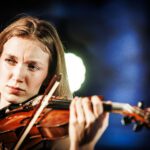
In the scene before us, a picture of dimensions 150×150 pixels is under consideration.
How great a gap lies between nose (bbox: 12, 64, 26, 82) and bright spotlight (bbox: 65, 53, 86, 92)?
0.60 metres

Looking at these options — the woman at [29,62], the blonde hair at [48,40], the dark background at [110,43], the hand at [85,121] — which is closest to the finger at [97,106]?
the hand at [85,121]

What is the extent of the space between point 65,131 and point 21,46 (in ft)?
1.75

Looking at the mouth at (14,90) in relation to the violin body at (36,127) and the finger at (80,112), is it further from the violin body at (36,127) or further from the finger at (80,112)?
the finger at (80,112)

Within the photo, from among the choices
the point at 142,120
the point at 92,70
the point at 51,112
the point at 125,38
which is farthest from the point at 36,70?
the point at 125,38

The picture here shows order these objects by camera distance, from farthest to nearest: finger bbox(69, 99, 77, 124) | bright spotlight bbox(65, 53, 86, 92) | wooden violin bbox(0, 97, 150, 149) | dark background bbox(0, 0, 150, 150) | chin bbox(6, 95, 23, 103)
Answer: dark background bbox(0, 0, 150, 150), bright spotlight bbox(65, 53, 86, 92), chin bbox(6, 95, 23, 103), finger bbox(69, 99, 77, 124), wooden violin bbox(0, 97, 150, 149)

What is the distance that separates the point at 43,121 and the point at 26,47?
444mm

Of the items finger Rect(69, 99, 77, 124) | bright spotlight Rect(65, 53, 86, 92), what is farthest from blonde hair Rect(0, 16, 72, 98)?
bright spotlight Rect(65, 53, 86, 92)

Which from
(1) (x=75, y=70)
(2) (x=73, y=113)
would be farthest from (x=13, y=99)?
(1) (x=75, y=70)

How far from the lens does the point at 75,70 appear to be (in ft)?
8.50

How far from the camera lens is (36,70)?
204 centimetres

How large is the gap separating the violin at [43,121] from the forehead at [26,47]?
26 cm

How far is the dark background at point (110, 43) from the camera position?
9.31ft

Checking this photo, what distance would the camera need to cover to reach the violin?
5.23 feet

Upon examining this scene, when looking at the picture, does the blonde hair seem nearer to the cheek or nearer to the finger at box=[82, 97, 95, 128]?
the cheek
